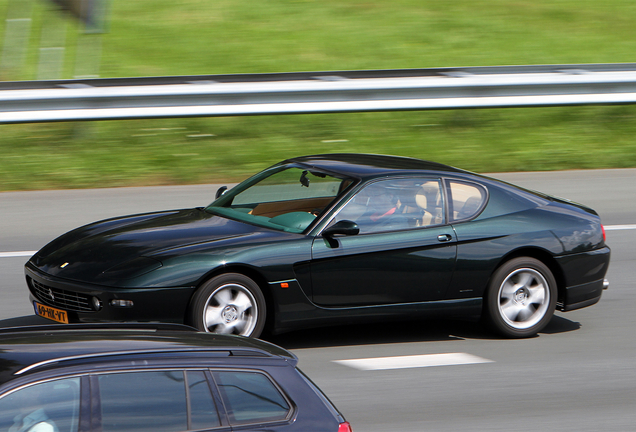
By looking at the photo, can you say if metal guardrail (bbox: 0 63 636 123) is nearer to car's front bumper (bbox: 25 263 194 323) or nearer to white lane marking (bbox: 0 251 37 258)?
white lane marking (bbox: 0 251 37 258)

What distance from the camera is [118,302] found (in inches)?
251

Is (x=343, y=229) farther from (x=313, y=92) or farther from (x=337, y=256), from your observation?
(x=313, y=92)

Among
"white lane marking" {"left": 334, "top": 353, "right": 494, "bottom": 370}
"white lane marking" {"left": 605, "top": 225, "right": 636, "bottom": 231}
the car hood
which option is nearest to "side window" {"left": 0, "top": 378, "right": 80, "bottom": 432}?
the car hood

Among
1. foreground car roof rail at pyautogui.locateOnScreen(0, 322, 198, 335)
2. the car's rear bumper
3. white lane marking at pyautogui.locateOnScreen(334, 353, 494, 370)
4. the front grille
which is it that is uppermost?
the car's rear bumper

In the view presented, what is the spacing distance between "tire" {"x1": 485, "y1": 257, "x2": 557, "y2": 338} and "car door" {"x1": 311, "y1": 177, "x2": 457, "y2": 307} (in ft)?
1.60

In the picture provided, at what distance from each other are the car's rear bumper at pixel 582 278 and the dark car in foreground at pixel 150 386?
4492mm

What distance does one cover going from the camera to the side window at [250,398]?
140 inches

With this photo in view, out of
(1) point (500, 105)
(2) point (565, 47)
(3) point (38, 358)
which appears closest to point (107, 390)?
(3) point (38, 358)

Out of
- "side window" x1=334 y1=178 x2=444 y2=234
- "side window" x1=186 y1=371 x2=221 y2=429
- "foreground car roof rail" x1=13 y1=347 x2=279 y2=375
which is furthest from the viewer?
"side window" x1=334 y1=178 x2=444 y2=234

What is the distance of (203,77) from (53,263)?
7.26 m

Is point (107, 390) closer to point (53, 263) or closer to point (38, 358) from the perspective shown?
point (38, 358)

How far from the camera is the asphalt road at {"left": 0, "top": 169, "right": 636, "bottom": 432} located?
19.3 feet

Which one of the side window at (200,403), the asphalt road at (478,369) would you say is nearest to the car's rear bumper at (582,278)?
the asphalt road at (478,369)

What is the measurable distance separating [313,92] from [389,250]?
21.7 feet
